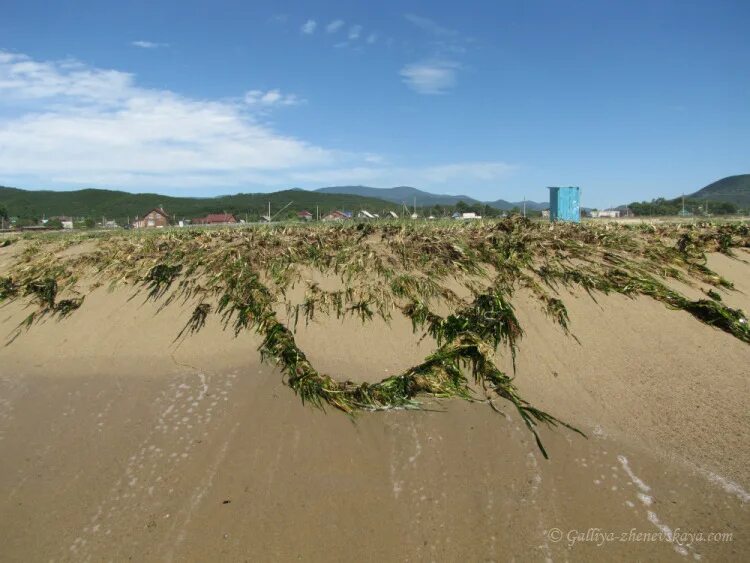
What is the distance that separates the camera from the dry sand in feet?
8.82

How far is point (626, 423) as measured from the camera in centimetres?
344

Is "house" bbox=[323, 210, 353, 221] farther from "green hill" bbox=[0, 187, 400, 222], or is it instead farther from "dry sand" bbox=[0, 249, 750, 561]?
"green hill" bbox=[0, 187, 400, 222]

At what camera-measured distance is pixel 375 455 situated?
3266 millimetres

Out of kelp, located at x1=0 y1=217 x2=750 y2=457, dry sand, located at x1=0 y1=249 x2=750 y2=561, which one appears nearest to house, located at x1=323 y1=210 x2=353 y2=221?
kelp, located at x1=0 y1=217 x2=750 y2=457

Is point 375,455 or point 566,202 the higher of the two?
point 566,202

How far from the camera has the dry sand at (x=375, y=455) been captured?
106 inches

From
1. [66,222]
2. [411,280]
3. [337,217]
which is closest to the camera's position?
[411,280]

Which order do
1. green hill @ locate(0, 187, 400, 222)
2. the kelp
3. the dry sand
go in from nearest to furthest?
1. the dry sand
2. the kelp
3. green hill @ locate(0, 187, 400, 222)

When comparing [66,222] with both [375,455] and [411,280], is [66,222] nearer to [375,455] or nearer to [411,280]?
[411,280]


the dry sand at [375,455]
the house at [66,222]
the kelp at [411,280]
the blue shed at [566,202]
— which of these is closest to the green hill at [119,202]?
the house at [66,222]

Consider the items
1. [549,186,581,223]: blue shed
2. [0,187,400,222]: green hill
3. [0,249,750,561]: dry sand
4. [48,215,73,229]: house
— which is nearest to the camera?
[0,249,750,561]: dry sand

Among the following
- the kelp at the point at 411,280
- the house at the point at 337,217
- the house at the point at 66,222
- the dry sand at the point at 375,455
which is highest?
the house at the point at 66,222

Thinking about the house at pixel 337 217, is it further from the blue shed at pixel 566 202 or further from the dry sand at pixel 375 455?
the blue shed at pixel 566 202

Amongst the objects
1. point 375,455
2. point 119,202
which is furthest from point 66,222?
point 375,455
